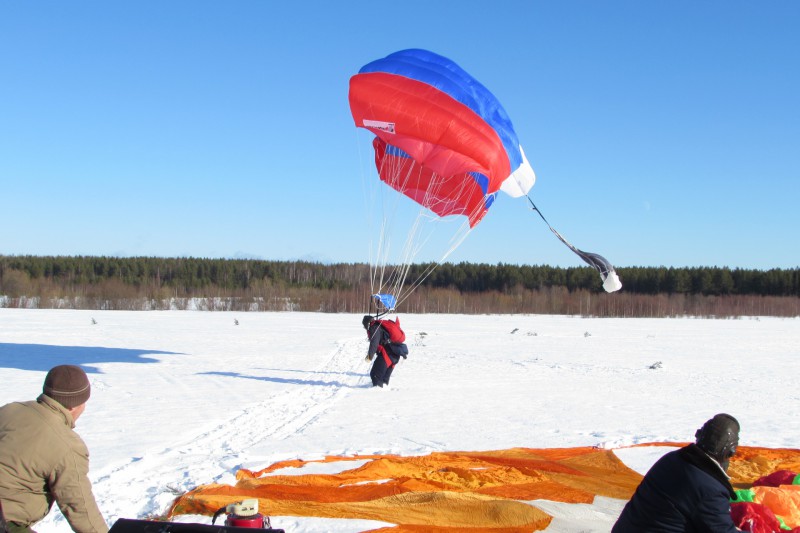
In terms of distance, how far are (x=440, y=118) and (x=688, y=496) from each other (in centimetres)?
745

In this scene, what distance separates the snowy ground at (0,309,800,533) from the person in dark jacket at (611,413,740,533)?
46.9 inches

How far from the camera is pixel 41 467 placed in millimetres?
2492

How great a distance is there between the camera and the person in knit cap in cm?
248

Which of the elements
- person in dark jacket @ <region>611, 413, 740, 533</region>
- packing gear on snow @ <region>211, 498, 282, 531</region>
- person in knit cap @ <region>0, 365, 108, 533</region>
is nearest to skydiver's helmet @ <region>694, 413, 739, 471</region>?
person in dark jacket @ <region>611, 413, 740, 533</region>

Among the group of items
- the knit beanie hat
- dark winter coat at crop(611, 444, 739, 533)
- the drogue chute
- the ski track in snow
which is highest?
the drogue chute

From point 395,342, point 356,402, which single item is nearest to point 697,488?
point 356,402

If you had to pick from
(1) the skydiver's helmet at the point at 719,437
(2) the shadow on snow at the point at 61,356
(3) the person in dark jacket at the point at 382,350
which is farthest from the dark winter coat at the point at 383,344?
(1) the skydiver's helmet at the point at 719,437

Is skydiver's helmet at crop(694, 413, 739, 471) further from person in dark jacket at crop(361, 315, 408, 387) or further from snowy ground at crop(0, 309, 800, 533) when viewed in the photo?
person in dark jacket at crop(361, 315, 408, 387)

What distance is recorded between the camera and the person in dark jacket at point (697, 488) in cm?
285

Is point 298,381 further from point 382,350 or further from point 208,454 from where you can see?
point 208,454

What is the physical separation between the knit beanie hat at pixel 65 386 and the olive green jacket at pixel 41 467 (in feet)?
0.09

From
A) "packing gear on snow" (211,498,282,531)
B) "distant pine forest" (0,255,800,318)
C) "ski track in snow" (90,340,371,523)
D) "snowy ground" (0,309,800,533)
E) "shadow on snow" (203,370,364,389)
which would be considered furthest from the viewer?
"distant pine forest" (0,255,800,318)

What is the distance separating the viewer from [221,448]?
615cm

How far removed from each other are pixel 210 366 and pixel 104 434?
585cm
